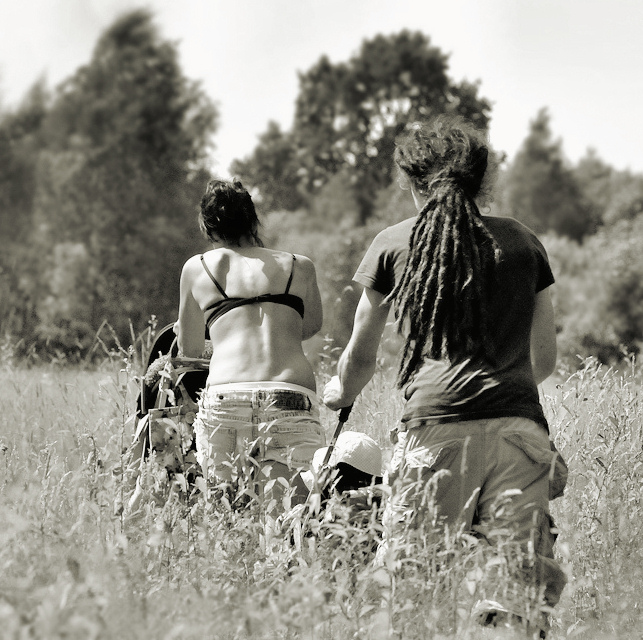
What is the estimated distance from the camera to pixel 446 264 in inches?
105

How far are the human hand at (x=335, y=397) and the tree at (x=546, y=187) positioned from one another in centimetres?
5250

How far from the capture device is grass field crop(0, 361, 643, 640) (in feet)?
6.38

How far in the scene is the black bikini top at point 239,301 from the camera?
3381mm

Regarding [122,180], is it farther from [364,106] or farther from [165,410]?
[364,106]

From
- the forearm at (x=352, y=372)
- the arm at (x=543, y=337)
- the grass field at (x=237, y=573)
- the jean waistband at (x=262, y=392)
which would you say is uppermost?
the arm at (x=543, y=337)

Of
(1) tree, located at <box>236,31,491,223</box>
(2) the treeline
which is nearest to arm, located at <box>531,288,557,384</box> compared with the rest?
(2) the treeline

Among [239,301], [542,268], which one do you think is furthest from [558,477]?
[239,301]

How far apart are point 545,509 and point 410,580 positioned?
0.62m

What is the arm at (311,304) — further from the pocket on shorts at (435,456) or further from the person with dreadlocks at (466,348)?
the pocket on shorts at (435,456)

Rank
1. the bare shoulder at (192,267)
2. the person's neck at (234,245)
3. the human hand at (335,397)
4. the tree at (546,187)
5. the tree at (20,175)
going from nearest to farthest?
the human hand at (335,397), the bare shoulder at (192,267), the person's neck at (234,245), the tree at (20,175), the tree at (546,187)

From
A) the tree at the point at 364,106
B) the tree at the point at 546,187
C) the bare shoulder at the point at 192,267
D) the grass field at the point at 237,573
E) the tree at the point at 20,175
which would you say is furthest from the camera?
the tree at the point at 546,187

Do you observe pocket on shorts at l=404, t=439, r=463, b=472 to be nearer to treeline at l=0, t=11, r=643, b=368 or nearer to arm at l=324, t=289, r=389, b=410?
arm at l=324, t=289, r=389, b=410

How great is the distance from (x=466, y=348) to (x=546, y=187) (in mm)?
60115

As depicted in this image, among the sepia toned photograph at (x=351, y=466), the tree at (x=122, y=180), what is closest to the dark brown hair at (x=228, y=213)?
the sepia toned photograph at (x=351, y=466)
